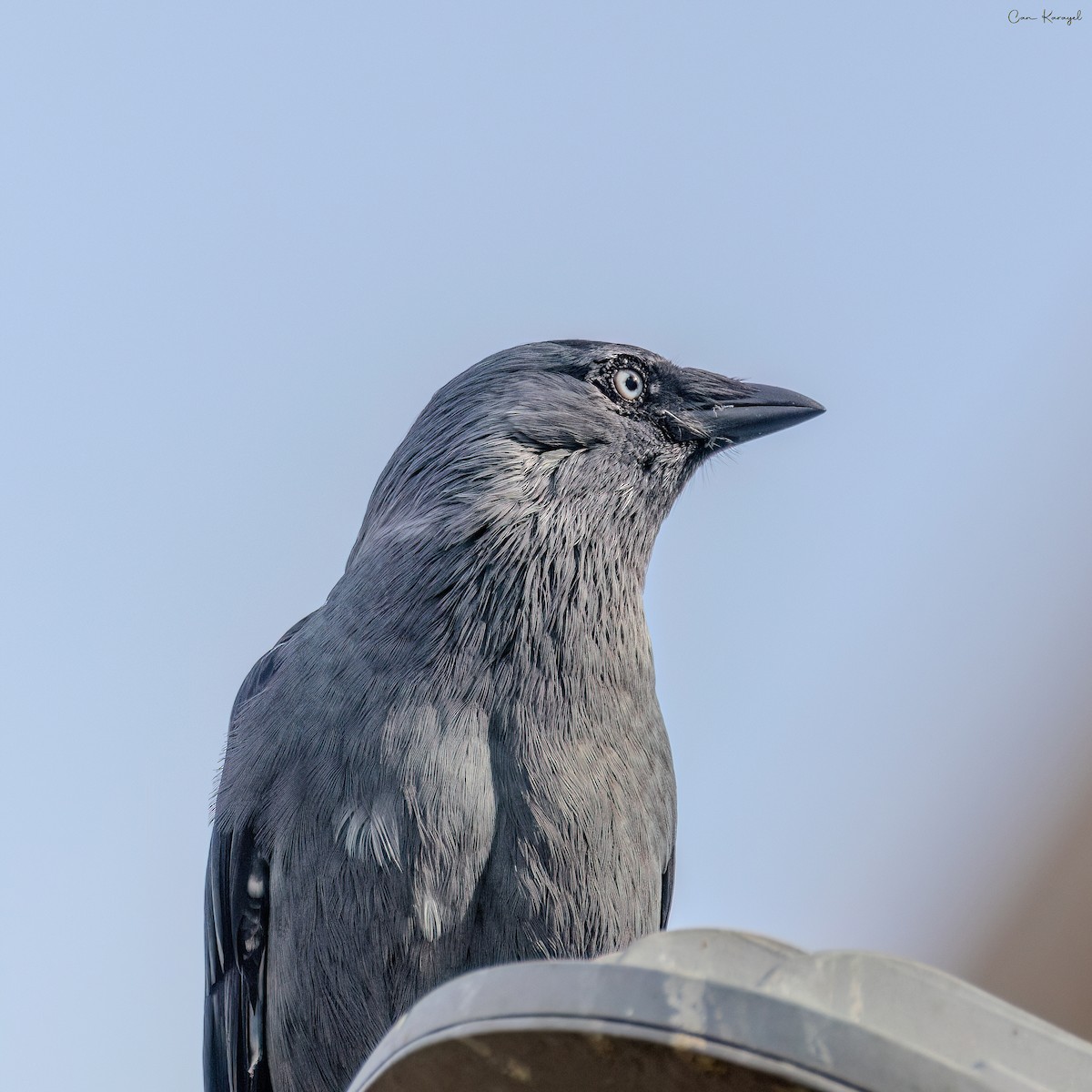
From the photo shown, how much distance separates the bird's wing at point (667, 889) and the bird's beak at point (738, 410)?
1109mm

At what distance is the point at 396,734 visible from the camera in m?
2.52

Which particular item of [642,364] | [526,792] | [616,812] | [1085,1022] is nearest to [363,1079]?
[526,792]

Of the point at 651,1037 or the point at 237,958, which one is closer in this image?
the point at 651,1037

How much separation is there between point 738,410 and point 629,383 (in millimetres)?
326

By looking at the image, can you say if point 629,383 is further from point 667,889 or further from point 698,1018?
point 698,1018

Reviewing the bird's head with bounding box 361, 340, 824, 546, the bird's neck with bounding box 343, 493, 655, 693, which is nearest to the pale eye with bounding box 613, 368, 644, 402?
the bird's head with bounding box 361, 340, 824, 546

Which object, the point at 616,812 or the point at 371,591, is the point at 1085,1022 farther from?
the point at 371,591

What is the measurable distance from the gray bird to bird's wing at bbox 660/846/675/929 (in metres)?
0.01

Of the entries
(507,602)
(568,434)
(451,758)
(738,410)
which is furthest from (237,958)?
(738,410)

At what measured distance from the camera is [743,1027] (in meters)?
0.94

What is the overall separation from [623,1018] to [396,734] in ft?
5.25

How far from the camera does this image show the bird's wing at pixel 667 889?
3.06 metres

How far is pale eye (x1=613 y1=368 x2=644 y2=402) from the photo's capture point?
329cm

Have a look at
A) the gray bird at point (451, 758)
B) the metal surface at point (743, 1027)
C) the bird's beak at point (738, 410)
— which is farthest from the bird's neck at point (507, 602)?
the metal surface at point (743, 1027)
